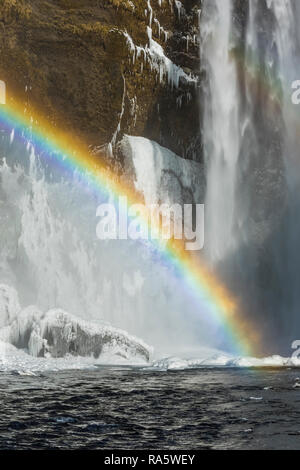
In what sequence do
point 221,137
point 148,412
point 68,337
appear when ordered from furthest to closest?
point 221,137 < point 68,337 < point 148,412

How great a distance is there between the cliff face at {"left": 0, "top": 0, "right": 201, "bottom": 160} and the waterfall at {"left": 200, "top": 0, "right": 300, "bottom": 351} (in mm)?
2258

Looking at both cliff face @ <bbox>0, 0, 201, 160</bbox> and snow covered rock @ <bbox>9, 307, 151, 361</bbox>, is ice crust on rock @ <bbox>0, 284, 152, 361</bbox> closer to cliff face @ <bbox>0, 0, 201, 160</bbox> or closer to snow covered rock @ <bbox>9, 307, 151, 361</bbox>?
snow covered rock @ <bbox>9, 307, 151, 361</bbox>

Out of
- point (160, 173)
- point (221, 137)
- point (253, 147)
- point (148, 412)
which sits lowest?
point (148, 412)

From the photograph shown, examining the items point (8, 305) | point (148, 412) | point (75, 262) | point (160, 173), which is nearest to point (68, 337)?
point (8, 305)

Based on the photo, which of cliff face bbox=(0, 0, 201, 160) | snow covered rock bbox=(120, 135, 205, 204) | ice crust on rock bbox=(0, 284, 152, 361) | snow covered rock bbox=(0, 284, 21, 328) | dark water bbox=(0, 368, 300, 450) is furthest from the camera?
snow covered rock bbox=(120, 135, 205, 204)

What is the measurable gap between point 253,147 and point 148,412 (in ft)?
→ 85.9

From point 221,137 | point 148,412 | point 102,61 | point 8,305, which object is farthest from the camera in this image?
point 221,137

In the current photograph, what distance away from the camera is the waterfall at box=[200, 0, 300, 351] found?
37344 millimetres

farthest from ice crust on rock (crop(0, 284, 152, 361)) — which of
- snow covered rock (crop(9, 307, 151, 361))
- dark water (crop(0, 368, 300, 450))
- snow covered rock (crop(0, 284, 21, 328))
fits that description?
dark water (crop(0, 368, 300, 450))

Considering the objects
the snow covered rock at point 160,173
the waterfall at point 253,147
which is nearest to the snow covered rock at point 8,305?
the snow covered rock at point 160,173

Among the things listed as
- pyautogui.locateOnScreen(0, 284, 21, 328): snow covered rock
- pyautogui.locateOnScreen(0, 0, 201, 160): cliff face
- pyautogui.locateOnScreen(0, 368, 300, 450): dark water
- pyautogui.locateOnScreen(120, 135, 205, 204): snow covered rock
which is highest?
pyautogui.locateOnScreen(0, 0, 201, 160): cliff face

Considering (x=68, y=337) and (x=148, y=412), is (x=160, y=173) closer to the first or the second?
Result: (x=68, y=337)

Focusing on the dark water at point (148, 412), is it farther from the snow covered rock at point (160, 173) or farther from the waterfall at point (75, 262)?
the snow covered rock at point (160, 173)

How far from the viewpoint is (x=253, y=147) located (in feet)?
126
